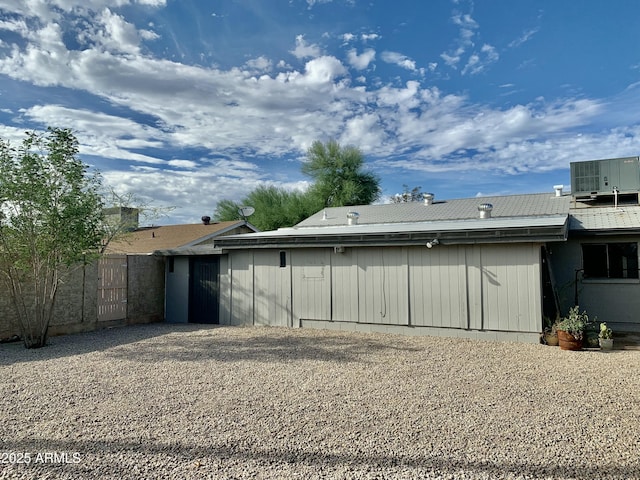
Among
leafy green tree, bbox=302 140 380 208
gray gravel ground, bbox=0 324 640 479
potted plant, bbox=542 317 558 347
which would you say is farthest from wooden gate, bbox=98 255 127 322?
leafy green tree, bbox=302 140 380 208

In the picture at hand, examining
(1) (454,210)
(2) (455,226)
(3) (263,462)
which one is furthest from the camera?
(1) (454,210)

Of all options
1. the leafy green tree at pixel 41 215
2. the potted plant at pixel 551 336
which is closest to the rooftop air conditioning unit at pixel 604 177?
the potted plant at pixel 551 336

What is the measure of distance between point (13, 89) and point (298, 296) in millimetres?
7861

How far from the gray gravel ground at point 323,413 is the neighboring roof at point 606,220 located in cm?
312

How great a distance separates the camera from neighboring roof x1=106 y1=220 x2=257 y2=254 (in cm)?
1521

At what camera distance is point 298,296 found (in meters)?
9.74

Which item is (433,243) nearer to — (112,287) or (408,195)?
(112,287)

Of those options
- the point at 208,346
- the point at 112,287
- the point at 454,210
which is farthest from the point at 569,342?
the point at 112,287

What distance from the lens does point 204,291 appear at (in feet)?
36.4

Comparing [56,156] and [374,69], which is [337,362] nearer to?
[56,156]

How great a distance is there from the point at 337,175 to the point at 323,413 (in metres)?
26.1

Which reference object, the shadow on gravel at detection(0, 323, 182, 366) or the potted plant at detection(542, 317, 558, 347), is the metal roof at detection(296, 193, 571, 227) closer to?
the potted plant at detection(542, 317, 558, 347)

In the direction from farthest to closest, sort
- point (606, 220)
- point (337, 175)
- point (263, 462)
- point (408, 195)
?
1. point (408, 195)
2. point (337, 175)
3. point (606, 220)
4. point (263, 462)

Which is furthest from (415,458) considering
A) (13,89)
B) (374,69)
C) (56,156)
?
(374,69)
